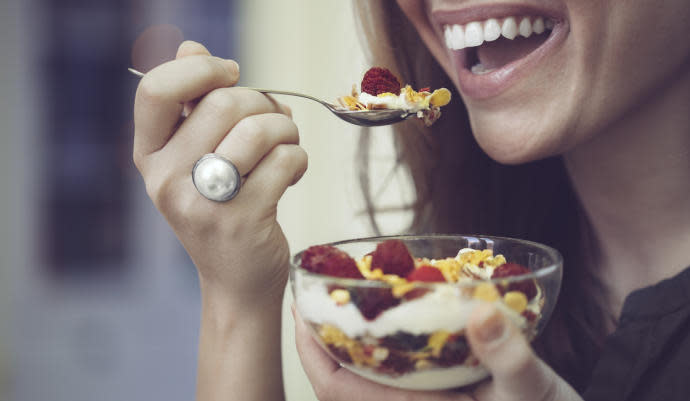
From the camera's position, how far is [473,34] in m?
0.81

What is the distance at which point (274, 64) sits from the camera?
239 centimetres

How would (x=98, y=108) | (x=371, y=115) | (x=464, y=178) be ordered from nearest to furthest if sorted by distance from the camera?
(x=371, y=115)
(x=464, y=178)
(x=98, y=108)

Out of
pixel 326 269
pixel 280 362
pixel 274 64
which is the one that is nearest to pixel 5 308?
pixel 274 64

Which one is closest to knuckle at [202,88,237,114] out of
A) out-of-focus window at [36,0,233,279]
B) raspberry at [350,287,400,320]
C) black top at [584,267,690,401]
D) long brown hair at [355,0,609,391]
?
raspberry at [350,287,400,320]

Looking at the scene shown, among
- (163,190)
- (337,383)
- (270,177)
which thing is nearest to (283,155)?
(270,177)

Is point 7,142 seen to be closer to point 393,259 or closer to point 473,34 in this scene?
point 473,34

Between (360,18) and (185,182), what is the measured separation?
20.4 inches

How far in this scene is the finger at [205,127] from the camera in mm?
704

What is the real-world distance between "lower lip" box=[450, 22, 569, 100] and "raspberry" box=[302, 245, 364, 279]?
34 centimetres

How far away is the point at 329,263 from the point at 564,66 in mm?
398

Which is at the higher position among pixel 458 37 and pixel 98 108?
pixel 458 37

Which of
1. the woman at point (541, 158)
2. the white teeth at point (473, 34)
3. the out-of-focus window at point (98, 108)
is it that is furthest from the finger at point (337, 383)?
the out-of-focus window at point (98, 108)

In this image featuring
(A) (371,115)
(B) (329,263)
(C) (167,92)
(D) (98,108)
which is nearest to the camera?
(B) (329,263)

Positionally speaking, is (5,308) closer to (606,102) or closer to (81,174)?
(81,174)
